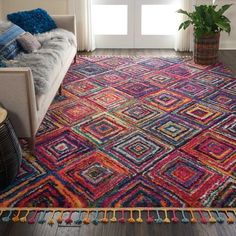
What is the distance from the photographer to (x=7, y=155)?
199 centimetres

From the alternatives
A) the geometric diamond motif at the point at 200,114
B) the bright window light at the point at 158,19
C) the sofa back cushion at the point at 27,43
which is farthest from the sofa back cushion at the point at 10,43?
the bright window light at the point at 158,19

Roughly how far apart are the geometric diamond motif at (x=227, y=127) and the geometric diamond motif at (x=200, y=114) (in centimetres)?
7

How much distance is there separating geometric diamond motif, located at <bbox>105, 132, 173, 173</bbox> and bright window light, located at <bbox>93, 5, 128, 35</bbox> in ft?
8.55

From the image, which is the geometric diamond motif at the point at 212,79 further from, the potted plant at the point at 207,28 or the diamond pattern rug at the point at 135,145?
the potted plant at the point at 207,28

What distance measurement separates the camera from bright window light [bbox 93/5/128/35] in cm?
479

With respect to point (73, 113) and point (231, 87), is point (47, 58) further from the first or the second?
point (231, 87)

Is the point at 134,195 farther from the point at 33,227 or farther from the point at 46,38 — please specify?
the point at 46,38

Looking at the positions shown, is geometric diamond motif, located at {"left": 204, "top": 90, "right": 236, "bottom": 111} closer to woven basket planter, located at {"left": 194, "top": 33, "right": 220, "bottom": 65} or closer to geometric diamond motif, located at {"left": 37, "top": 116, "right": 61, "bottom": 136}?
woven basket planter, located at {"left": 194, "top": 33, "right": 220, "bottom": 65}

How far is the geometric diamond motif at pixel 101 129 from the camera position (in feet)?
8.68

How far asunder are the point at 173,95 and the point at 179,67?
3.00 ft

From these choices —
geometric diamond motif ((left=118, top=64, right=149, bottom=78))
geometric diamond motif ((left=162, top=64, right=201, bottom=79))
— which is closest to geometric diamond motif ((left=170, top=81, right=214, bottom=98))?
geometric diamond motif ((left=162, top=64, right=201, bottom=79))

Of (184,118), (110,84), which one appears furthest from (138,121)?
(110,84)

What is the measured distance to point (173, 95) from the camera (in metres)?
3.38

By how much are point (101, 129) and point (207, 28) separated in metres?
2.02
